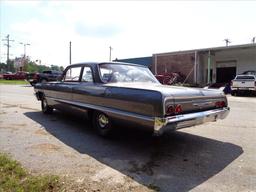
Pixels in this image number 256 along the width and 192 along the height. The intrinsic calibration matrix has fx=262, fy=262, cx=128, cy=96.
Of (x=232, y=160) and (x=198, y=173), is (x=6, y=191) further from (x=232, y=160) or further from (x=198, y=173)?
(x=232, y=160)

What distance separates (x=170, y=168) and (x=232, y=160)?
1.14m

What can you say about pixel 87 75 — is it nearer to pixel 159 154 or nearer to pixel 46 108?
pixel 159 154

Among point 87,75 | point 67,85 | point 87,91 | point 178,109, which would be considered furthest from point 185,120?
point 67,85

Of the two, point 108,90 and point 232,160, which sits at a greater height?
point 108,90

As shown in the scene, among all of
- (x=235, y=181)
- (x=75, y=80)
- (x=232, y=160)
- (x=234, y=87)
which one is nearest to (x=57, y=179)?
(x=235, y=181)

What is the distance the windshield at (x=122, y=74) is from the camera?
564 cm

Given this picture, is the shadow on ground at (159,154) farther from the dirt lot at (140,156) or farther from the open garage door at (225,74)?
the open garage door at (225,74)

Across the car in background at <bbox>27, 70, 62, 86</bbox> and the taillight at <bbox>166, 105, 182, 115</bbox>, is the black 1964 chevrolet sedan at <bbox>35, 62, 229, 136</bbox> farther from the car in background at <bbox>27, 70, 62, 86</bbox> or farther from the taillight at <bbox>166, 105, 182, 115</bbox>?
the car in background at <bbox>27, 70, 62, 86</bbox>

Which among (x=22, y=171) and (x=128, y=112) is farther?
(x=128, y=112)

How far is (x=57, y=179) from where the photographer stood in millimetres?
3436

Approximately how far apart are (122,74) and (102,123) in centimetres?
117

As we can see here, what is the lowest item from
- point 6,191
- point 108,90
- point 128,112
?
point 6,191

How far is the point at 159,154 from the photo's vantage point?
4.59m

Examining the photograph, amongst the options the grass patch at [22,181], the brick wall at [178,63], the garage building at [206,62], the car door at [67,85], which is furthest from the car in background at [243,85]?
the grass patch at [22,181]
